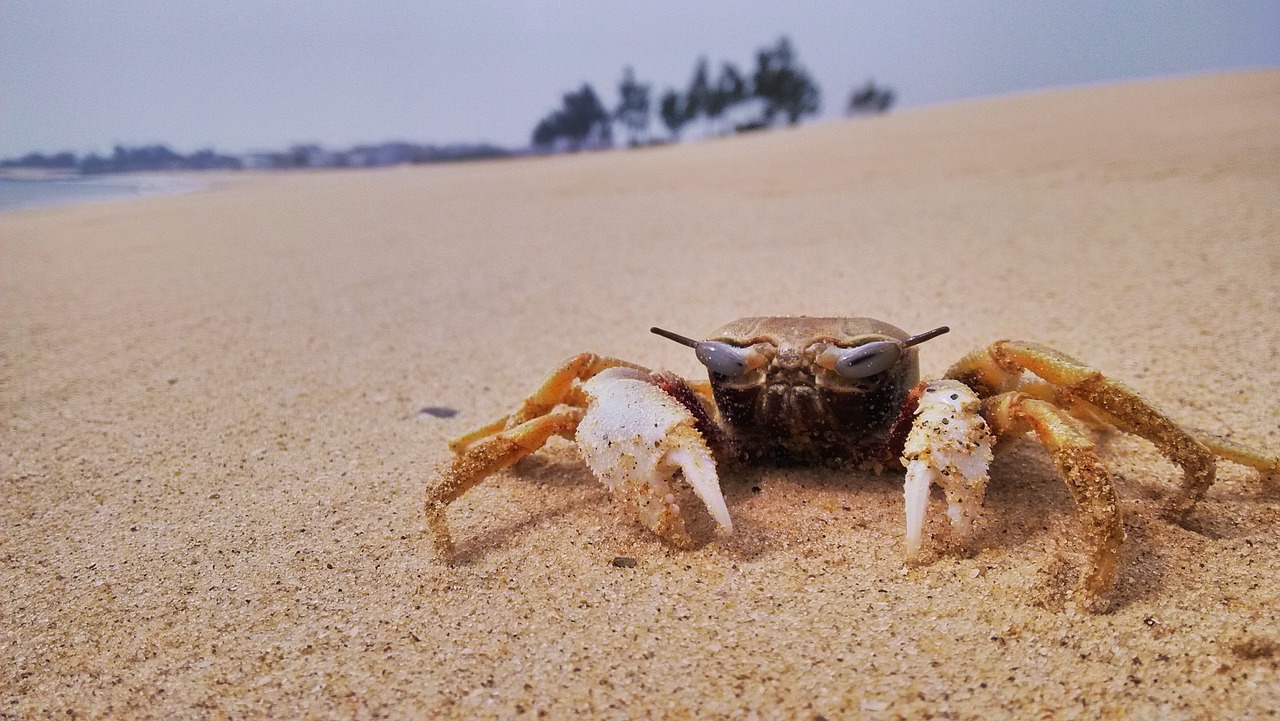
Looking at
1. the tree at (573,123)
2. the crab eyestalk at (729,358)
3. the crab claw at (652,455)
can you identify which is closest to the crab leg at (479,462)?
the crab claw at (652,455)

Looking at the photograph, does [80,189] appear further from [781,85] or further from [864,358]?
[781,85]

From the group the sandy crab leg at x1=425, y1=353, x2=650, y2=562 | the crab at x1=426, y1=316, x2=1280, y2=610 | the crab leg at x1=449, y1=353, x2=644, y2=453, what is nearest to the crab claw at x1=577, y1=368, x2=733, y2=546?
the crab at x1=426, y1=316, x2=1280, y2=610

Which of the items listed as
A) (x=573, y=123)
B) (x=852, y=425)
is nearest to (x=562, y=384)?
(x=852, y=425)

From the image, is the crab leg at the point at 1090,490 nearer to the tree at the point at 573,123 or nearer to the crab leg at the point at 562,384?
the crab leg at the point at 562,384

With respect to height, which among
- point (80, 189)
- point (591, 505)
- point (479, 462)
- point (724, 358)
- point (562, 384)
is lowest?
point (591, 505)

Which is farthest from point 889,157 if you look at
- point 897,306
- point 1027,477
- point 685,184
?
point 1027,477

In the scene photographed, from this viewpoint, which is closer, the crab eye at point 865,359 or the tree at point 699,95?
the crab eye at point 865,359

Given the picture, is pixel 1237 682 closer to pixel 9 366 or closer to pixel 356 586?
pixel 356 586
